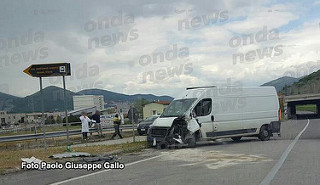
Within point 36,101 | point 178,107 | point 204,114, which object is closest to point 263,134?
point 204,114

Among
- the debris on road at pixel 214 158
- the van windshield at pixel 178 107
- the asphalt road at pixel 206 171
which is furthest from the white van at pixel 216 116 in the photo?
the asphalt road at pixel 206 171

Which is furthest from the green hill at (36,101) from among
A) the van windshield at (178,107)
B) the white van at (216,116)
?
the white van at (216,116)

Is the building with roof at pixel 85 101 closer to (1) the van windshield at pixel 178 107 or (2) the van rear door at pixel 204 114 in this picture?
(1) the van windshield at pixel 178 107

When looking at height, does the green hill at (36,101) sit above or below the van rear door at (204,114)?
above

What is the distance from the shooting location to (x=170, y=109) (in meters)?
17.1

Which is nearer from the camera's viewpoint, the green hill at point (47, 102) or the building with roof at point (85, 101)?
the green hill at point (47, 102)

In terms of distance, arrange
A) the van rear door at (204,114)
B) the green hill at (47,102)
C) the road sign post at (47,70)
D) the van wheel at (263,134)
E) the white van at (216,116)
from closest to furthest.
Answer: the road sign post at (47,70), the white van at (216,116), the van rear door at (204,114), the van wheel at (263,134), the green hill at (47,102)

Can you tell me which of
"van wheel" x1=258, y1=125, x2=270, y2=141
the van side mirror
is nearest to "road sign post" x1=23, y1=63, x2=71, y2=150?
the van side mirror

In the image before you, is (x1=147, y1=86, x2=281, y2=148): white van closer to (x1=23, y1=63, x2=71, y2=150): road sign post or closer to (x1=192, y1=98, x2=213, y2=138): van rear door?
(x1=192, y1=98, x2=213, y2=138): van rear door

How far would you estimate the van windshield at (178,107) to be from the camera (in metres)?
16.5

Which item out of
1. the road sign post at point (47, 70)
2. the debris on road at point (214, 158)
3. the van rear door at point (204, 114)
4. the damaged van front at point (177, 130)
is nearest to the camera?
the debris on road at point (214, 158)

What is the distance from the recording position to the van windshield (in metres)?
16.5

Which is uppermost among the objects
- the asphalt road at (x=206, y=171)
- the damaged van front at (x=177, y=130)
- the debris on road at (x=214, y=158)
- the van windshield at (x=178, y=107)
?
the van windshield at (x=178, y=107)

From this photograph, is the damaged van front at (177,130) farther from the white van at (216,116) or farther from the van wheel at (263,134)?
the van wheel at (263,134)
